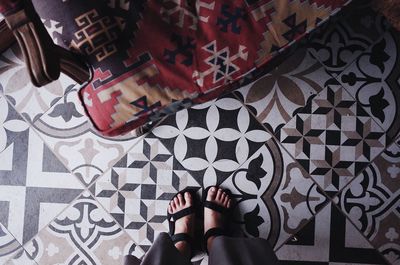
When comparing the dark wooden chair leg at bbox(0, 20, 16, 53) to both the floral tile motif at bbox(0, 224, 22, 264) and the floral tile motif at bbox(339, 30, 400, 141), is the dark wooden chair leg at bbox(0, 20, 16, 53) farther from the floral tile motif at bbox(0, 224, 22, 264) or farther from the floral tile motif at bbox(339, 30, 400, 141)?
the floral tile motif at bbox(339, 30, 400, 141)

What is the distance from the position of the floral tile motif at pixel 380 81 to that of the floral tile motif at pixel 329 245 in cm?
27

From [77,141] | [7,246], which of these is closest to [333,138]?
[77,141]

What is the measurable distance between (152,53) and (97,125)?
0.19 m

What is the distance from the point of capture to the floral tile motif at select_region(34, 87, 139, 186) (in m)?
1.25

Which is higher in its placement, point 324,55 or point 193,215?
point 324,55

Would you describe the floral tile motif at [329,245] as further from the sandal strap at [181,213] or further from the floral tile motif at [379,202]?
the sandal strap at [181,213]

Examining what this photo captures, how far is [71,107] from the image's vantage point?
126 cm

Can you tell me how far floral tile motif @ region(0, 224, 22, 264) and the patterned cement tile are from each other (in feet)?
1.06

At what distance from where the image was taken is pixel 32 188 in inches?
49.3

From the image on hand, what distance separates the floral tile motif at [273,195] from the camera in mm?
1209

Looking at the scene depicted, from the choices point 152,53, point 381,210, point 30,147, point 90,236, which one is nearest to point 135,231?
point 90,236

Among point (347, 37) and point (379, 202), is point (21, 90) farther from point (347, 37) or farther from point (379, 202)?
point (379, 202)

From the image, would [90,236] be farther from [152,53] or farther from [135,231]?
[152,53]

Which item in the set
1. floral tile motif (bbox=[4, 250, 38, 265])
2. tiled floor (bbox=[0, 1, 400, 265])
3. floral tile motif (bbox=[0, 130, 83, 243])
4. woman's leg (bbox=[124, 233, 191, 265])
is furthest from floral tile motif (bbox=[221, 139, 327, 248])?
floral tile motif (bbox=[4, 250, 38, 265])
